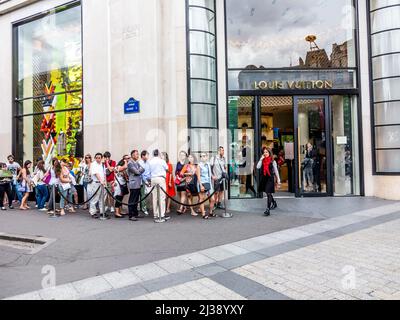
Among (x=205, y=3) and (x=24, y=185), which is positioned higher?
(x=205, y=3)

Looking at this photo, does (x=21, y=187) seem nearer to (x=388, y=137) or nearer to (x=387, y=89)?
(x=388, y=137)

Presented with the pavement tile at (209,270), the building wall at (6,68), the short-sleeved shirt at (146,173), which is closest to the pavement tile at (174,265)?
the pavement tile at (209,270)

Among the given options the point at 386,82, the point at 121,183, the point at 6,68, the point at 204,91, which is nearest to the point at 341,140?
the point at 386,82

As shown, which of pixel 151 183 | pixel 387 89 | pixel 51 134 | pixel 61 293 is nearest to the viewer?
pixel 61 293

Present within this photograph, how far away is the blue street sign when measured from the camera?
11.4 meters

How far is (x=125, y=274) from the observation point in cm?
491

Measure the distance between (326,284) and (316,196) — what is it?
8.21m

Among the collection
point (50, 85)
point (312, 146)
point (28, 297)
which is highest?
point (50, 85)

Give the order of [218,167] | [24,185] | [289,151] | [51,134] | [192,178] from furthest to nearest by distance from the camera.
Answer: [51,134] → [289,151] → [24,185] → [218,167] → [192,178]

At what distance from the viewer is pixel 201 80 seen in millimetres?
11609

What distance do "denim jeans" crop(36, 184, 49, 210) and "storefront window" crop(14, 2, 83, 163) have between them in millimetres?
2069

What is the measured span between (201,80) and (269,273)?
7.93 metres

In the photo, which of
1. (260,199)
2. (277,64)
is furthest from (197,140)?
(277,64)

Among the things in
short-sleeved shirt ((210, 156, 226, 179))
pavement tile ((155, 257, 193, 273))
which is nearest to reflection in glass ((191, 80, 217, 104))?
short-sleeved shirt ((210, 156, 226, 179))
